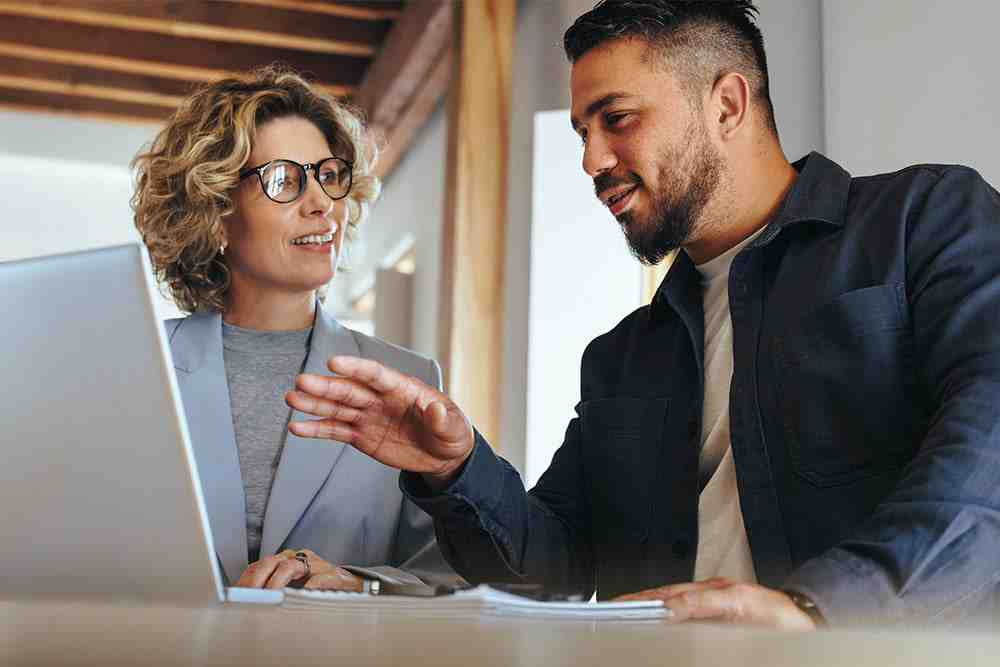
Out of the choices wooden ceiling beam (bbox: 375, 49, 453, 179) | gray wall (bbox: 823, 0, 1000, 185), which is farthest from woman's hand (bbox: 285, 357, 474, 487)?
wooden ceiling beam (bbox: 375, 49, 453, 179)

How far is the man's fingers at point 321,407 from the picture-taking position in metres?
1.25

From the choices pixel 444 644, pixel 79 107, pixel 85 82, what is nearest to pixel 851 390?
pixel 444 644

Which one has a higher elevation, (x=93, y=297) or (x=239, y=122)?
(x=239, y=122)

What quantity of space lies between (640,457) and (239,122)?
100 centimetres

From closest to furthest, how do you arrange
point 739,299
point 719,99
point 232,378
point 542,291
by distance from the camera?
point 739,299 < point 719,99 < point 232,378 < point 542,291

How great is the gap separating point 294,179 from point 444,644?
5.36 feet

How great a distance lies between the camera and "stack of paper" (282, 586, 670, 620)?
72 centimetres

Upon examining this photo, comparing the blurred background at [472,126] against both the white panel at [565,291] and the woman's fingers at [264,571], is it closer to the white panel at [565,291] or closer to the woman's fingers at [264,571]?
the white panel at [565,291]

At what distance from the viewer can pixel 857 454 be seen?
1.41 m

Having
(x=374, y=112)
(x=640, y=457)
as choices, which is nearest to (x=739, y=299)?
(x=640, y=457)

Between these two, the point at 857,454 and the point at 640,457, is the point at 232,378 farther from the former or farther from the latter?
the point at 857,454

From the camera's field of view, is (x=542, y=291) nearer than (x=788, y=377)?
No

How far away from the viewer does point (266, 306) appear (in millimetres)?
2066

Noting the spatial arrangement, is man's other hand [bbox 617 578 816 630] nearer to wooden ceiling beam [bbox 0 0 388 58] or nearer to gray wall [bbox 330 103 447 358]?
gray wall [bbox 330 103 447 358]
